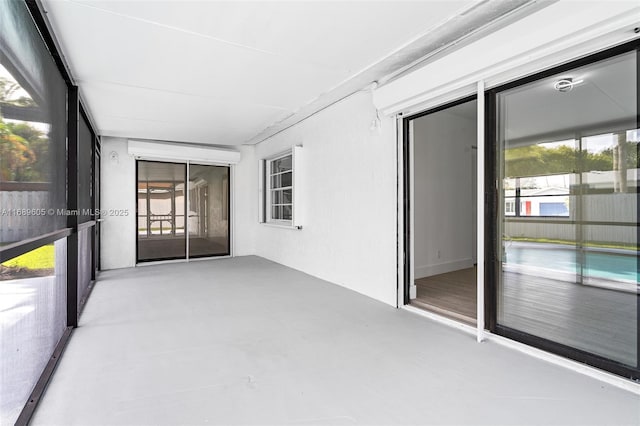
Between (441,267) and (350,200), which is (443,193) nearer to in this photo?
(441,267)

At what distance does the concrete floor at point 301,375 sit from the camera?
5.71 feet

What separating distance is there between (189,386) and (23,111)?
1813 millimetres

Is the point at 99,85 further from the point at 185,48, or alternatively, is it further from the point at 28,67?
the point at 28,67

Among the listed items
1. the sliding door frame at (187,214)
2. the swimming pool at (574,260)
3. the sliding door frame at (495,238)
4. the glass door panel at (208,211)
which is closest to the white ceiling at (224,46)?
the sliding door frame at (495,238)

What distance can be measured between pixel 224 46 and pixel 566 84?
8.54 ft

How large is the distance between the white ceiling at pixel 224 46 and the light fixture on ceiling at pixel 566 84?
2.71ft

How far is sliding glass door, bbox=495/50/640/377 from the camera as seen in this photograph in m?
2.05

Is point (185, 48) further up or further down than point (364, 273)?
further up

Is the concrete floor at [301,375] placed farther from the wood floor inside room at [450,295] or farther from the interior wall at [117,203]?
the interior wall at [117,203]

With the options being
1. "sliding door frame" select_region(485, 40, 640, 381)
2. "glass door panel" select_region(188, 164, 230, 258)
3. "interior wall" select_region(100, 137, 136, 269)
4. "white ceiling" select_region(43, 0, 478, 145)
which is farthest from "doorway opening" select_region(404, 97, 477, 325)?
"interior wall" select_region(100, 137, 136, 269)

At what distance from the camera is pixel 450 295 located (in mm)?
3979

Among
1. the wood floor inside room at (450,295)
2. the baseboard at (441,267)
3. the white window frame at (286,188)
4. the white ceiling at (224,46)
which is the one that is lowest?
the wood floor inside room at (450,295)

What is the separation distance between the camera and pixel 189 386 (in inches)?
79.3

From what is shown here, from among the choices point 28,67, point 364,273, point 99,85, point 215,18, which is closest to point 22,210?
point 28,67
